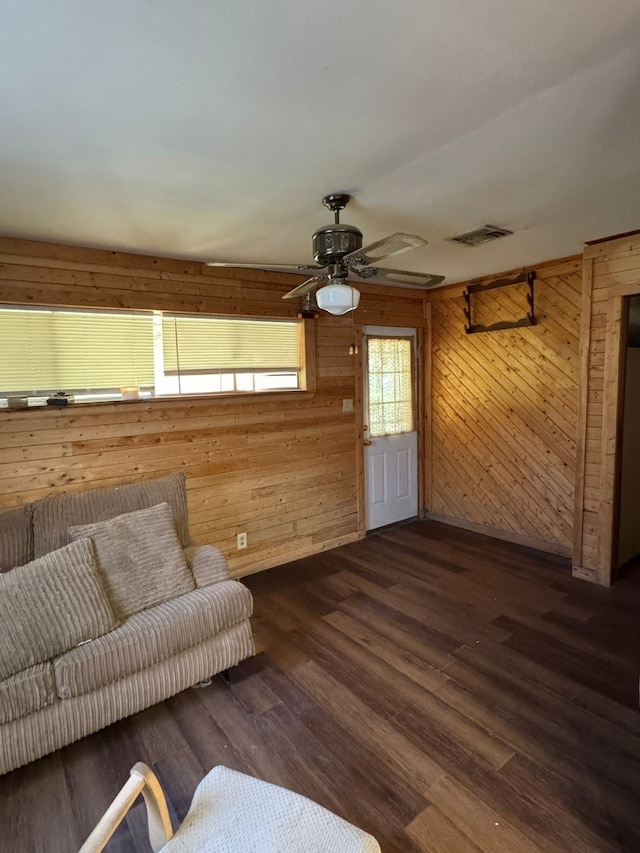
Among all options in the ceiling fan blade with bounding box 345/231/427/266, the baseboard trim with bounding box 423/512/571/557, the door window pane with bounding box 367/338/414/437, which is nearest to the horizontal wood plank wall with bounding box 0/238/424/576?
the door window pane with bounding box 367/338/414/437

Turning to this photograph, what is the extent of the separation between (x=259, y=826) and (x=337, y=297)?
1.87 metres

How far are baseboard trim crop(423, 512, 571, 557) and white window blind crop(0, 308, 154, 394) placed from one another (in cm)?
329

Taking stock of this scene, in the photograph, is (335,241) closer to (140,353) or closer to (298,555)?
(140,353)

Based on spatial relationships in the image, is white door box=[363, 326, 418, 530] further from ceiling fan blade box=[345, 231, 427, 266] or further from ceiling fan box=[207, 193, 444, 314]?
ceiling fan blade box=[345, 231, 427, 266]

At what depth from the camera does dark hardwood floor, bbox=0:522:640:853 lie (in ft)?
5.19

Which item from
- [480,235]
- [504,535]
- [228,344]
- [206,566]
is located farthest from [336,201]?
[504,535]

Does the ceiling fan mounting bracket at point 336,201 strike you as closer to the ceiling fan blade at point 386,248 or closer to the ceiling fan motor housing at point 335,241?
the ceiling fan motor housing at point 335,241

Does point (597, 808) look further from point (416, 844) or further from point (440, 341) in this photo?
point (440, 341)

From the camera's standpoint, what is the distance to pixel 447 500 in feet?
15.5

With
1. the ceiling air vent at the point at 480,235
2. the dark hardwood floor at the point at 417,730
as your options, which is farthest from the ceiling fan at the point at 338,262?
the dark hardwood floor at the point at 417,730

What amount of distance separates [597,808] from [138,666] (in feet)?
6.21

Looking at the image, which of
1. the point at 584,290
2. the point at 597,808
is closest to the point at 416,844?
the point at 597,808

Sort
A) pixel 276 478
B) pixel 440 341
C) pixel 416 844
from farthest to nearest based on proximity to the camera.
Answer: pixel 440 341, pixel 276 478, pixel 416 844

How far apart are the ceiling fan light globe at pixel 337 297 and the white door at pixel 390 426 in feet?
7.44
